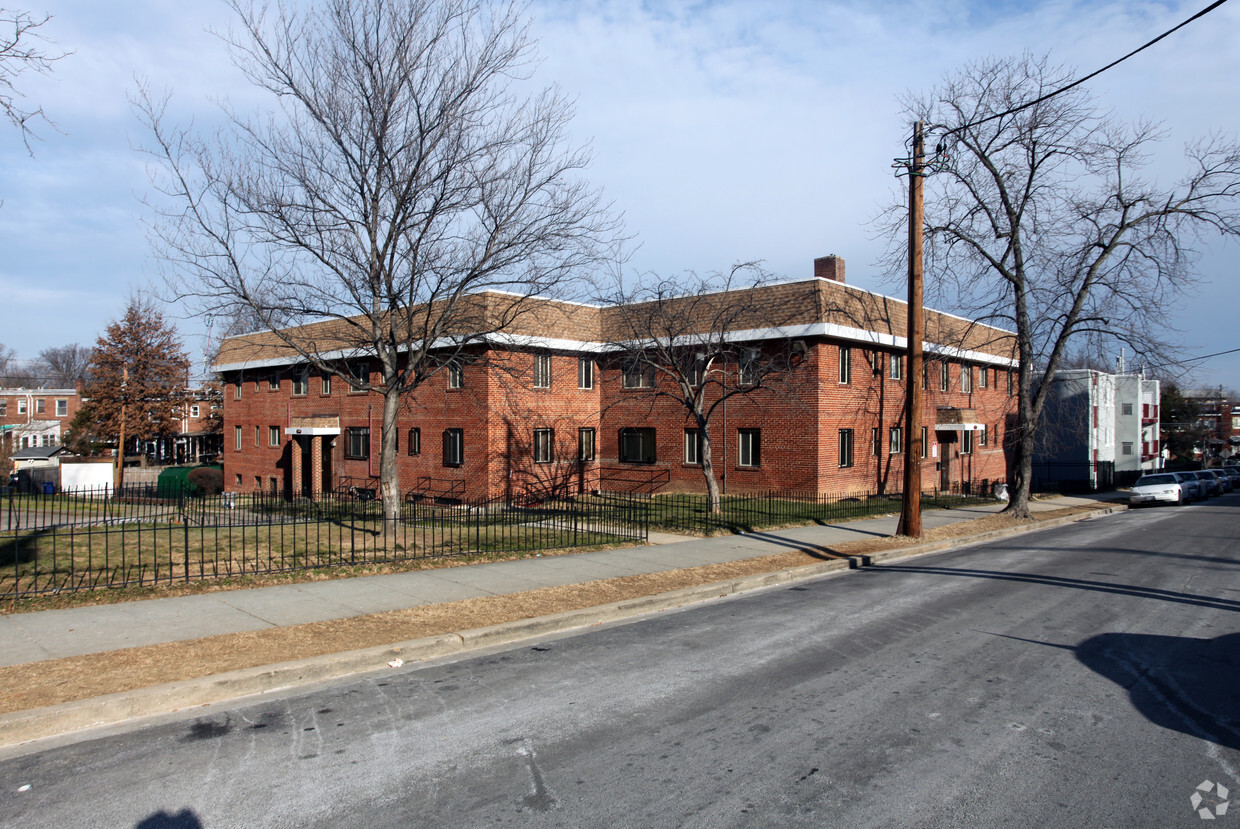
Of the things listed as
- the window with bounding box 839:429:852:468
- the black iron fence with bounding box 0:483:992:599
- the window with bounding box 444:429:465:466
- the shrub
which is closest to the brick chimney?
the window with bounding box 839:429:852:468

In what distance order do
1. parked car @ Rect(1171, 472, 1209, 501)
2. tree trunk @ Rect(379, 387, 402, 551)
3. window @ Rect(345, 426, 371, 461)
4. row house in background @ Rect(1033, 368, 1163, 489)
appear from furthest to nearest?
row house in background @ Rect(1033, 368, 1163, 489) < parked car @ Rect(1171, 472, 1209, 501) < window @ Rect(345, 426, 371, 461) < tree trunk @ Rect(379, 387, 402, 551)

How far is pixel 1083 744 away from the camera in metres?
5.76

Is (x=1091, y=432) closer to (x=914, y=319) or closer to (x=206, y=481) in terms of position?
(x=914, y=319)

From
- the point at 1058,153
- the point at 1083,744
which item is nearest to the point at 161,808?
the point at 1083,744

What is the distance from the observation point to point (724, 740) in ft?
19.2

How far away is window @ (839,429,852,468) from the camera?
28.2 metres

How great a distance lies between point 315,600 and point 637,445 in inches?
854

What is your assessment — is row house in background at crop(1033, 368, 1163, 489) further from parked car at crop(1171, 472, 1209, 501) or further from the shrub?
the shrub

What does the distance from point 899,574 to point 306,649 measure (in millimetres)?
10176

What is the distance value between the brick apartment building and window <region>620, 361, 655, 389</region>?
9 centimetres

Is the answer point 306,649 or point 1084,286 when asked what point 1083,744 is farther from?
point 1084,286

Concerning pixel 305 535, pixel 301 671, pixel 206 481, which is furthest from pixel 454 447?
pixel 301 671

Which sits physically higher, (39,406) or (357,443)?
(39,406)

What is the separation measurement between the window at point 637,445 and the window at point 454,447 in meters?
6.64
